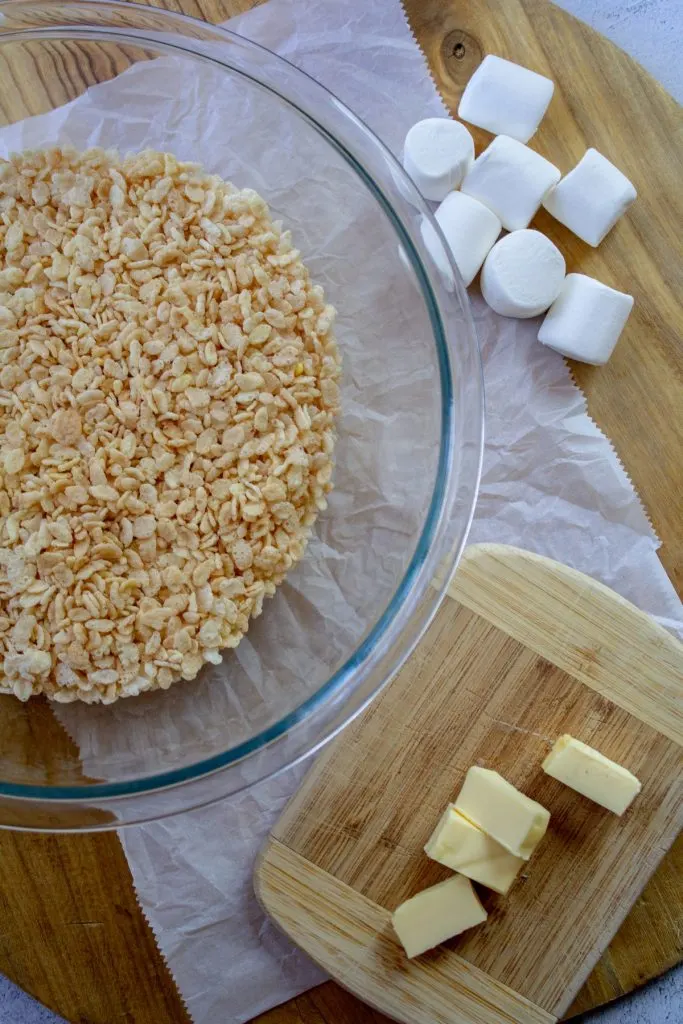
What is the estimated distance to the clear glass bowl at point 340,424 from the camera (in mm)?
924

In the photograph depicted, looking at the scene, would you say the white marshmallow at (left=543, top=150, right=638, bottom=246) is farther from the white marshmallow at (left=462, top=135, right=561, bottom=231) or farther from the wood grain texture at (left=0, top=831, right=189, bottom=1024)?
the wood grain texture at (left=0, top=831, right=189, bottom=1024)

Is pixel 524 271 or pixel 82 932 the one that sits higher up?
pixel 524 271

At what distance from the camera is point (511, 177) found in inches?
41.9

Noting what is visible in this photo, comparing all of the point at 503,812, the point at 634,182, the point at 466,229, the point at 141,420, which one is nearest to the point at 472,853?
the point at 503,812

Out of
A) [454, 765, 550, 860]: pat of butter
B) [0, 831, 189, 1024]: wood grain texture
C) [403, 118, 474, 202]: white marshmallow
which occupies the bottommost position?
[0, 831, 189, 1024]: wood grain texture

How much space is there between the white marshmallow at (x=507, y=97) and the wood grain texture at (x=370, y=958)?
35.9 inches

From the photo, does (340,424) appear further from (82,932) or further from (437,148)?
(82,932)

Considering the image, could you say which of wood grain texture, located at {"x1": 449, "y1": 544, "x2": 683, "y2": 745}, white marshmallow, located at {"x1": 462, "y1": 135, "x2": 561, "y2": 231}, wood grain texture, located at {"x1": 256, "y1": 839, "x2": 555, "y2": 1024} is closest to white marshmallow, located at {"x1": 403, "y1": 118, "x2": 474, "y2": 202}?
white marshmallow, located at {"x1": 462, "y1": 135, "x2": 561, "y2": 231}

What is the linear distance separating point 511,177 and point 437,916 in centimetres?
87

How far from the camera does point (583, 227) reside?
109 cm

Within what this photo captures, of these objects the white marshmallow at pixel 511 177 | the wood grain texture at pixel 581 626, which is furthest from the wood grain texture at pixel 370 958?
the white marshmallow at pixel 511 177

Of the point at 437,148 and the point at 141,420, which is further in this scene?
the point at 437,148

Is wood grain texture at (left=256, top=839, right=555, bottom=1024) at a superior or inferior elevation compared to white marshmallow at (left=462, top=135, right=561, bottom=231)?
inferior

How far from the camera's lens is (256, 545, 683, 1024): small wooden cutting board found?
3.47ft
